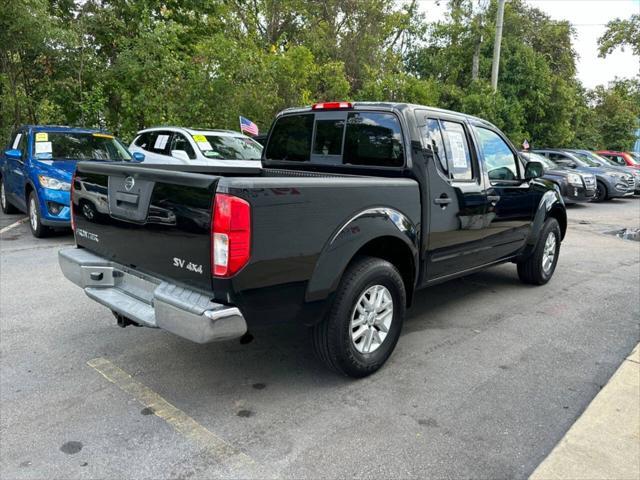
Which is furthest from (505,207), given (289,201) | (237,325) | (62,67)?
(62,67)

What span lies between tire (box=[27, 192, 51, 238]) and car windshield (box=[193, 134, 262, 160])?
2932mm

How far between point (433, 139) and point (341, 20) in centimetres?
1954

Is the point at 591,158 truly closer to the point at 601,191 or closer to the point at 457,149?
the point at 601,191

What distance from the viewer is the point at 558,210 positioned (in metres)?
6.30

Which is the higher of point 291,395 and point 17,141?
point 17,141

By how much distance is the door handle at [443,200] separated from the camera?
164 inches

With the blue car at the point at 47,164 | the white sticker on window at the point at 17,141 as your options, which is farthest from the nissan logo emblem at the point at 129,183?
the white sticker on window at the point at 17,141

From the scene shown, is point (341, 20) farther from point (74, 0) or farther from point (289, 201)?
point (289, 201)

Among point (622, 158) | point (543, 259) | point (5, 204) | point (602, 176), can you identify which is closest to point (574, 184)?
point (602, 176)

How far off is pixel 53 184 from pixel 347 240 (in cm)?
595

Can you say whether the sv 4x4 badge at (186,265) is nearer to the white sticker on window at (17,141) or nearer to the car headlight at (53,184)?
the car headlight at (53,184)

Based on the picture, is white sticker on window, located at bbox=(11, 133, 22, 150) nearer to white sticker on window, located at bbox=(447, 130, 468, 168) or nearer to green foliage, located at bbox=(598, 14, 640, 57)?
white sticker on window, located at bbox=(447, 130, 468, 168)

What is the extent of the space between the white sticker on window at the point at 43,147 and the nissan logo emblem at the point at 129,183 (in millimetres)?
5854

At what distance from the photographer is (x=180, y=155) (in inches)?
389
